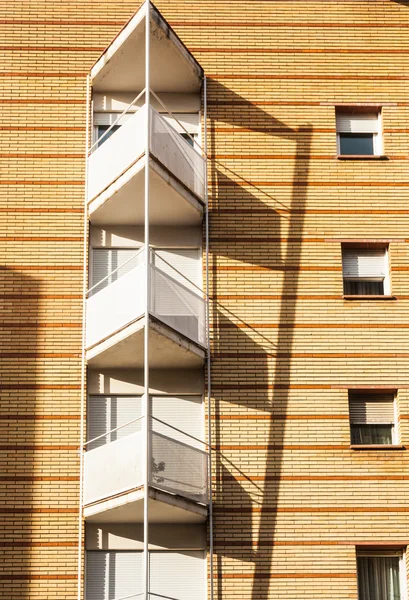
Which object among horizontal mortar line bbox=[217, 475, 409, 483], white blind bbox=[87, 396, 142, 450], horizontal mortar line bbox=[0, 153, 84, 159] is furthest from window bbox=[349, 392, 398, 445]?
horizontal mortar line bbox=[0, 153, 84, 159]

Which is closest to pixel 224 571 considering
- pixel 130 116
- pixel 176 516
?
pixel 176 516

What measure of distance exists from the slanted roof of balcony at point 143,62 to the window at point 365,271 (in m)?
4.47

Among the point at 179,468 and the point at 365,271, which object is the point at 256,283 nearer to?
the point at 365,271

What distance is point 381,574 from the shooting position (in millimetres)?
19641

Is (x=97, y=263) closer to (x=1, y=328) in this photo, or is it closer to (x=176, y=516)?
(x=1, y=328)

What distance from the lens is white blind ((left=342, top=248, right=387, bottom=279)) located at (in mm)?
21625

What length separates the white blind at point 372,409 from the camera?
2058 centimetres

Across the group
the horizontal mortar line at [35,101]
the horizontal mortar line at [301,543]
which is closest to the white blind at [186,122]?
the horizontal mortar line at [35,101]

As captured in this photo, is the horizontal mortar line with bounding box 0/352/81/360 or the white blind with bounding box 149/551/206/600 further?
the horizontal mortar line with bounding box 0/352/81/360

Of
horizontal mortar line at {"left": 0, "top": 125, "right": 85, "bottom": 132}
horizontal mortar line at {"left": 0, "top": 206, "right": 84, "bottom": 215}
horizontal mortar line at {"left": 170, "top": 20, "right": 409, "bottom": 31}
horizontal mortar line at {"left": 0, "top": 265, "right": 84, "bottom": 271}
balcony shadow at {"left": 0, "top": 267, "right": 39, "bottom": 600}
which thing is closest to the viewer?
balcony shadow at {"left": 0, "top": 267, "right": 39, "bottom": 600}

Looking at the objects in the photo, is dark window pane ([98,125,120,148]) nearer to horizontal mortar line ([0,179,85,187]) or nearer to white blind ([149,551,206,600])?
horizontal mortar line ([0,179,85,187])

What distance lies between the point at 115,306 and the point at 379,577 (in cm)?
639

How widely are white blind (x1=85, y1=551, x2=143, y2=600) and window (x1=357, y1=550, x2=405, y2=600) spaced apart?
12.3ft

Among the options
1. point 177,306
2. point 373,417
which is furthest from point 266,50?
point 373,417
